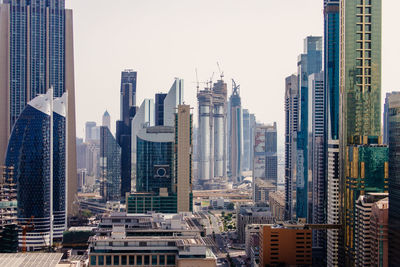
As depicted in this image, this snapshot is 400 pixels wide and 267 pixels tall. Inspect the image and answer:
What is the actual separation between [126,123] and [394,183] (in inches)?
2633

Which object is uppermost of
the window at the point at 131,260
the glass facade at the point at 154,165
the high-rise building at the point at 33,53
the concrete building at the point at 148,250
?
the high-rise building at the point at 33,53

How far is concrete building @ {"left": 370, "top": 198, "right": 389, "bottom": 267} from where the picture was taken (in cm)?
3375

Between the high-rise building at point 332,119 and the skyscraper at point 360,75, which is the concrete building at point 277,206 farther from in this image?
the skyscraper at point 360,75

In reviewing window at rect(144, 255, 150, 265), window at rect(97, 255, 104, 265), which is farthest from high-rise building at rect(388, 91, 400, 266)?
window at rect(97, 255, 104, 265)

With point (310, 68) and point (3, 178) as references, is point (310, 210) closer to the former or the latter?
point (310, 68)

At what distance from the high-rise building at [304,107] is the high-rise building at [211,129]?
60.6 m

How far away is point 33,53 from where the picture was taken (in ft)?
243

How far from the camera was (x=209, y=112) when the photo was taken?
416 feet

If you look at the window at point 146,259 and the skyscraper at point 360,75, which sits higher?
the skyscraper at point 360,75

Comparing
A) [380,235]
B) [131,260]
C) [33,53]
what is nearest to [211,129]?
[33,53]

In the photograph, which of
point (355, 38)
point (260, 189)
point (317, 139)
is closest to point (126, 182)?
point (260, 189)

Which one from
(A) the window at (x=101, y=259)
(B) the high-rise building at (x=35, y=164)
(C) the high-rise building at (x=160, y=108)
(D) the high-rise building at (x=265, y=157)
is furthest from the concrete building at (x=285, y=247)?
(D) the high-rise building at (x=265, y=157)

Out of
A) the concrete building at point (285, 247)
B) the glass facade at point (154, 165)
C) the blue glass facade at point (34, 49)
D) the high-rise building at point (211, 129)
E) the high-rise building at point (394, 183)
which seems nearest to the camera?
the high-rise building at point (394, 183)

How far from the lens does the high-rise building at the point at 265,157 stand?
95750 millimetres
